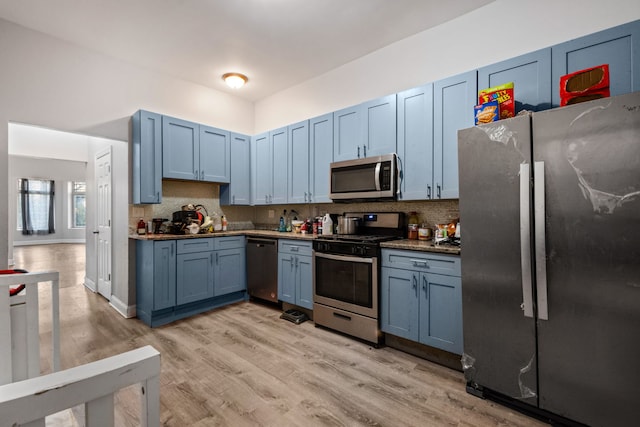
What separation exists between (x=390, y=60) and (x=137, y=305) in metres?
3.97

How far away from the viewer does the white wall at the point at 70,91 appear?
2.79 metres

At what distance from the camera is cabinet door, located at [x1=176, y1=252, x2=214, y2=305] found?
3.34 meters

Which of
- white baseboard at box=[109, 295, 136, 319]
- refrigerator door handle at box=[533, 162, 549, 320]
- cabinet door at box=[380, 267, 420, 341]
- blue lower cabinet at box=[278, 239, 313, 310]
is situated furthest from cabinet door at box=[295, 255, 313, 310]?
refrigerator door handle at box=[533, 162, 549, 320]

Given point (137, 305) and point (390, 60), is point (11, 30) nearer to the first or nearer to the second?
point (137, 305)

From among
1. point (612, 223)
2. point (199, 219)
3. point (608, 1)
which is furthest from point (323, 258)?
point (608, 1)

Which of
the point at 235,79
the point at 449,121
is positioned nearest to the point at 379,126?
the point at 449,121

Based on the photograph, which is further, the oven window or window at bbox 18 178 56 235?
window at bbox 18 178 56 235

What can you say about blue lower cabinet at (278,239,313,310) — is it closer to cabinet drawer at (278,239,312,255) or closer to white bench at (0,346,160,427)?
cabinet drawer at (278,239,312,255)

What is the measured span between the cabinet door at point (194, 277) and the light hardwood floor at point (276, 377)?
266mm

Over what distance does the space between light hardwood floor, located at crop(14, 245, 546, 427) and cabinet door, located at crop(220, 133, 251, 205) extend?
1.66m

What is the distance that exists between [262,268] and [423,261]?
2.09m

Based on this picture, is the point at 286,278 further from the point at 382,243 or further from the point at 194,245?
the point at 382,243

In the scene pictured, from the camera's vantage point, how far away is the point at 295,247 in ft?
11.0

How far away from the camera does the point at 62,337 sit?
9.27ft
